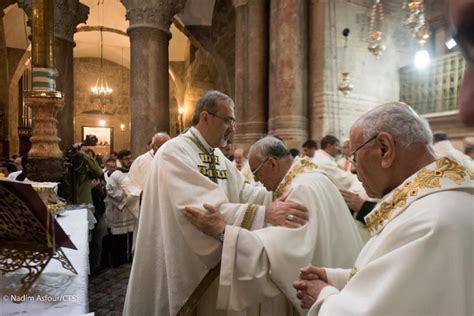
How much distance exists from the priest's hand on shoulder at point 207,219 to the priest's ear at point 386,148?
3.38ft

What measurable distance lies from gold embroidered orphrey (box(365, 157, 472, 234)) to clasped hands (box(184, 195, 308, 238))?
76 centimetres

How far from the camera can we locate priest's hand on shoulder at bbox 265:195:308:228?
2.00m

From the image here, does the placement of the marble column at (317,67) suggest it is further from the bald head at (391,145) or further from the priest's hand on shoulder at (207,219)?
the bald head at (391,145)

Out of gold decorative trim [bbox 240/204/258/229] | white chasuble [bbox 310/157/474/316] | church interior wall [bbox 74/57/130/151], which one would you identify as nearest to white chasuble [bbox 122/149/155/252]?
gold decorative trim [bbox 240/204/258/229]

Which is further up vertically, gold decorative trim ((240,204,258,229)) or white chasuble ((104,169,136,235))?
gold decorative trim ((240,204,258,229))

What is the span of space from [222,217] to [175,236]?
1.21ft

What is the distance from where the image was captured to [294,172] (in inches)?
88.0

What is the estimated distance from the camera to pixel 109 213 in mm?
6309

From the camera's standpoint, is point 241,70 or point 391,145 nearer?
point 391,145

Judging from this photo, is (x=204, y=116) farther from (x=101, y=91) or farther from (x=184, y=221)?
(x=101, y=91)

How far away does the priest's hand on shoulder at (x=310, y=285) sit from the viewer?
4.90 ft

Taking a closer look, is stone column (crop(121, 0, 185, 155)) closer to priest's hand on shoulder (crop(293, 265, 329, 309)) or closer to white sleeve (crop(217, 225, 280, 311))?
white sleeve (crop(217, 225, 280, 311))

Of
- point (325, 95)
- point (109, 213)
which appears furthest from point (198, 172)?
point (325, 95)

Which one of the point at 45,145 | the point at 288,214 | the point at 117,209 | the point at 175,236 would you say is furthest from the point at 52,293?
the point at 117,209
